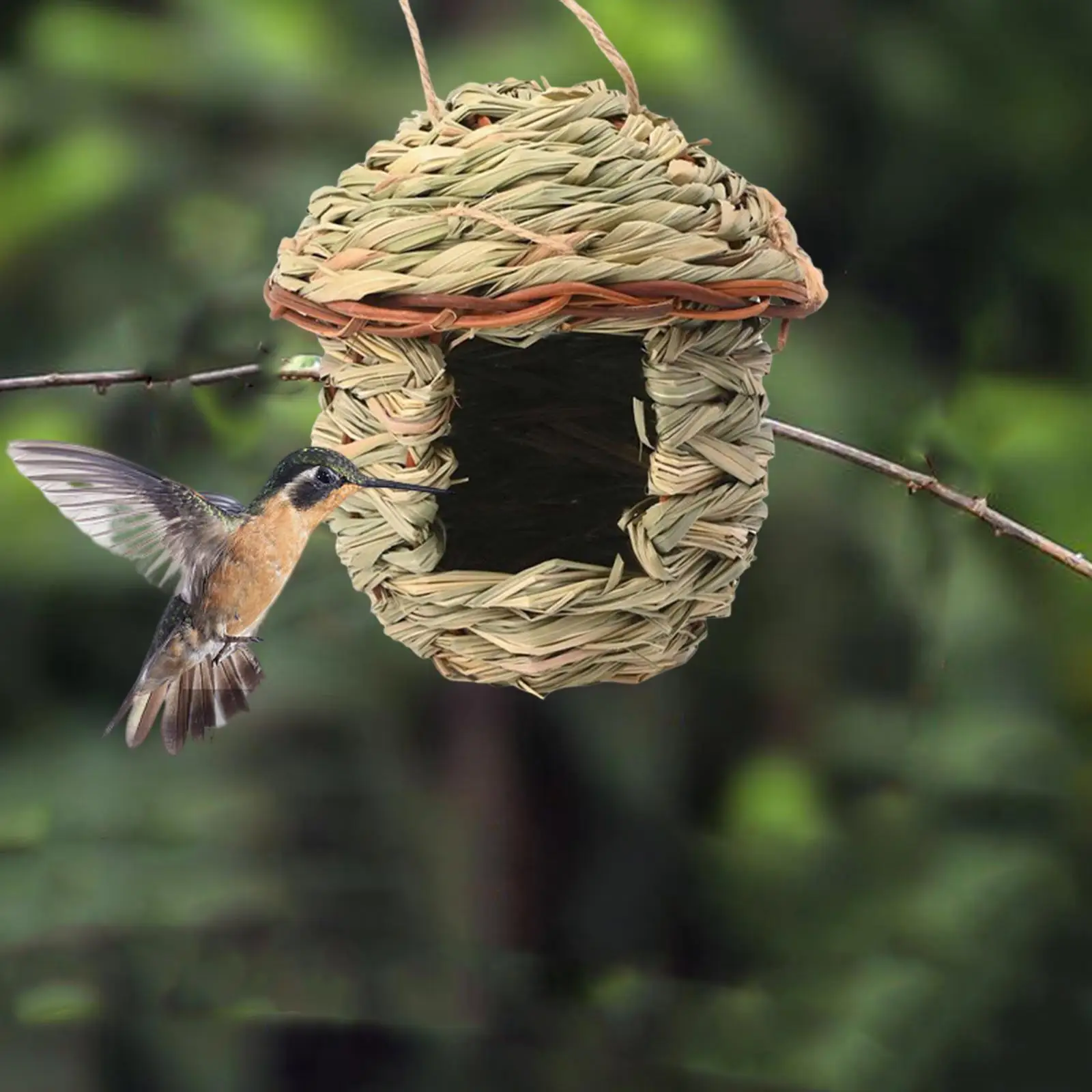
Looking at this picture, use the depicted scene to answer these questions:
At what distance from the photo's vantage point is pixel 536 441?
2.61 feet

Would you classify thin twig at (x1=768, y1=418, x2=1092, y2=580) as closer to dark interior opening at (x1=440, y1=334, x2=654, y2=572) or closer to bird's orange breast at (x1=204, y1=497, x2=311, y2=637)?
dark interior opening at (x1=440, y1=334, x2=654, y2=572)

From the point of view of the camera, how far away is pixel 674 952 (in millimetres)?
1078

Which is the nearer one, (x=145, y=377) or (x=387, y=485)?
(x=387, y=485)

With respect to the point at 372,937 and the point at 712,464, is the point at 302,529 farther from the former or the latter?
the point at 372,937

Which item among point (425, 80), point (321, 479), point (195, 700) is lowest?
point (195, 700)

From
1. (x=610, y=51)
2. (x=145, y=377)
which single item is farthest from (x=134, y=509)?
(x=610, y=51)

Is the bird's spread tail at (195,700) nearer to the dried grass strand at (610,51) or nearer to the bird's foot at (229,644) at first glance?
the bird's foot at (229,644)

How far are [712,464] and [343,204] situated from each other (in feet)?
0.70

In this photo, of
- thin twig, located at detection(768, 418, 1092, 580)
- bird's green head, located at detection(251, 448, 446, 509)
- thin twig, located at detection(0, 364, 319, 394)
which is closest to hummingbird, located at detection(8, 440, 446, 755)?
bird's green head, located at detection(251, 448, 446, 509)

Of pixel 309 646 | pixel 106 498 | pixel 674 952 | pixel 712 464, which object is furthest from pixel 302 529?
pixel 674 952

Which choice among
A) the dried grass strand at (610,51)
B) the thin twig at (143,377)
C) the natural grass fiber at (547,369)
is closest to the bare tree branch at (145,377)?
the thin twig at (143,377)

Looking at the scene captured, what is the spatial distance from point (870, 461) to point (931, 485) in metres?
0.04

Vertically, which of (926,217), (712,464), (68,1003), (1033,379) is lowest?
(68,1003)

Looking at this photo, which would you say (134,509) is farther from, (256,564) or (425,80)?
(425,80)
